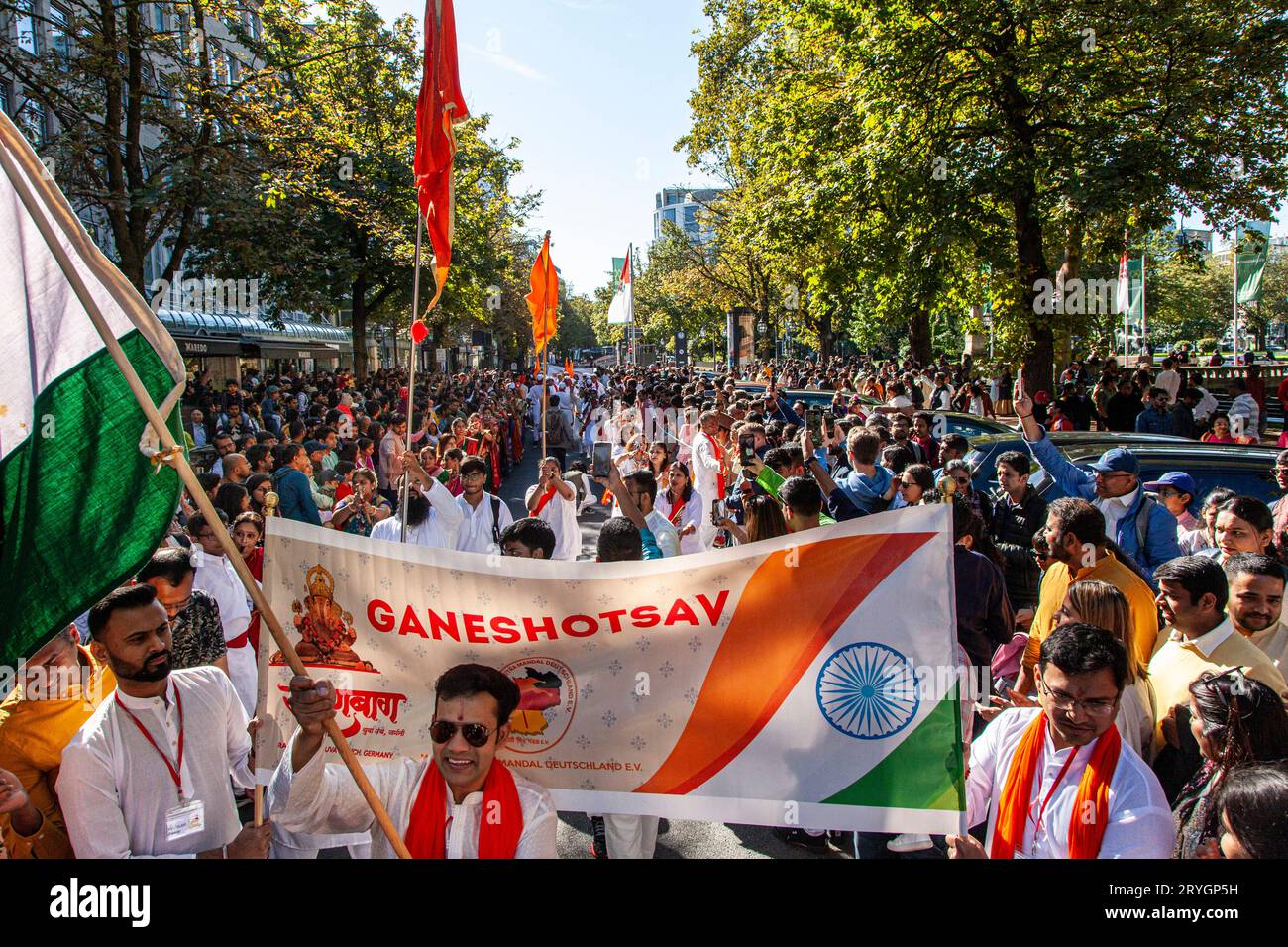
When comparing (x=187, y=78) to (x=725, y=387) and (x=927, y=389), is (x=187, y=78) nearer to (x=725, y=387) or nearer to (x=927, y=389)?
(x=725, y=387)

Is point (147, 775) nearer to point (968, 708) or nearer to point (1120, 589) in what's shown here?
point (968, 708)

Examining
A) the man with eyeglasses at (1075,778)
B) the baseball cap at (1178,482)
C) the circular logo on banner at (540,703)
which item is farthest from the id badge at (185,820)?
the baseball cap at (1178,482)

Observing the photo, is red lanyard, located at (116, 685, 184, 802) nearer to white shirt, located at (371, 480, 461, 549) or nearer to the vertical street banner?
the vertical street banner

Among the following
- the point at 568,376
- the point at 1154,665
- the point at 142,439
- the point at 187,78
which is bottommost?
the point at 1154,665

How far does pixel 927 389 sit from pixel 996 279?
17.0ft

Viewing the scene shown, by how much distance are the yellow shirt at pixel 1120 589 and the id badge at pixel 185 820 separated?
10.5ft

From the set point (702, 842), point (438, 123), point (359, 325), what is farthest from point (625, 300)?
point (702, 842)

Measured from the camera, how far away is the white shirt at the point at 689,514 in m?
7.40

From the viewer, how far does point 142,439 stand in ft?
8.68

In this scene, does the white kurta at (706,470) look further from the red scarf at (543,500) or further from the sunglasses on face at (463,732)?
the sunglasses on face at (463,732)

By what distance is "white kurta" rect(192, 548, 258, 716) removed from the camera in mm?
5215

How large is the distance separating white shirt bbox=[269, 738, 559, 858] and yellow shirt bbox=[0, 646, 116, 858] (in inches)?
29.1

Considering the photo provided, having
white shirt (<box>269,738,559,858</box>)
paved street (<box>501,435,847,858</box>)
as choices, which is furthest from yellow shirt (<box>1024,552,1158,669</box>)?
white shirt (<box>269,738,559,858</box>)
